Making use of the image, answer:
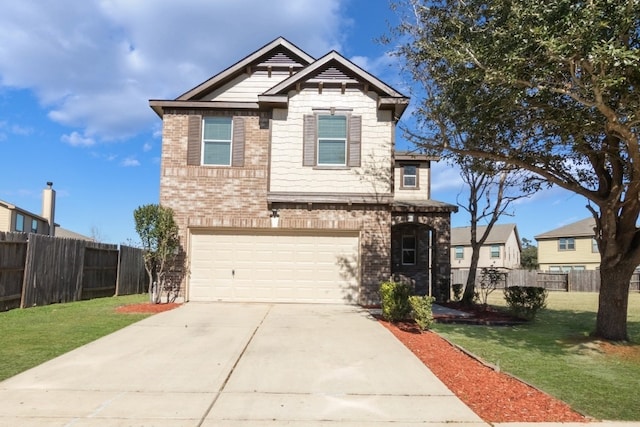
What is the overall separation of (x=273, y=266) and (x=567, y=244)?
3611cm

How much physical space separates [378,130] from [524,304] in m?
6.48

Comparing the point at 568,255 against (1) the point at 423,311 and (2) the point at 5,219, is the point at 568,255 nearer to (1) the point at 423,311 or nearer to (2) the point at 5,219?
(1) the point at 423,311

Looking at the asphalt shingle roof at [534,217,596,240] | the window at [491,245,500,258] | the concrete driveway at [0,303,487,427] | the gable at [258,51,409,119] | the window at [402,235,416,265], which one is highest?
the gable at [258,51,409,119]

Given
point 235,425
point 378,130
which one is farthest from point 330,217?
point 235,425

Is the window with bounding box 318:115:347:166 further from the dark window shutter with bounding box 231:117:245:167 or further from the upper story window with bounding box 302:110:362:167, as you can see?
the dark window shutter with bounding box 231:117:245:167

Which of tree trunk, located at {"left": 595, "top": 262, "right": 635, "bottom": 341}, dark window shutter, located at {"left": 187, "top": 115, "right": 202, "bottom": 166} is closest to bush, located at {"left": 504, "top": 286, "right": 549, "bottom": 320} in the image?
tree trunk, located at {"left": 595, "top": 262, "right": 635, "bottom": 341}

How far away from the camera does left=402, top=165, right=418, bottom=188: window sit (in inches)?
858

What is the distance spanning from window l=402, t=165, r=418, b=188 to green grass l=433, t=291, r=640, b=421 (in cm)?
994

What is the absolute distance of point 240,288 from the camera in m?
14.6

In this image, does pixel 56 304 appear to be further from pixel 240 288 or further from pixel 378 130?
pixel 378 130

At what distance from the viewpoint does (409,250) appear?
19625 millimetres

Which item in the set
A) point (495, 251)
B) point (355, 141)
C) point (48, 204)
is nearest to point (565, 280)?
point (495, 251)

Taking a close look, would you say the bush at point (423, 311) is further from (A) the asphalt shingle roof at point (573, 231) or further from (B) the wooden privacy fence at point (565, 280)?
(A) the asphalt shingle roof at point (573, 231)

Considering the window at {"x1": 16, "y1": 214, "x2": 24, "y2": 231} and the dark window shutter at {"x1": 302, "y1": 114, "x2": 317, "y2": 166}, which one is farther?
the window at {"x1": 16, "y1": 214, "x2": 24, "y2": 231}
